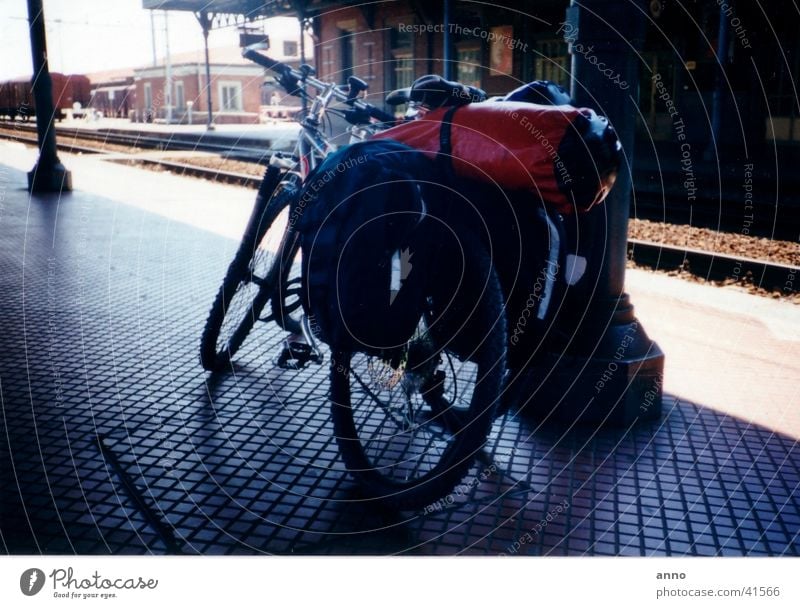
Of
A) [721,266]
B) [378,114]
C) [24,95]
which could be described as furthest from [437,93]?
[24,95]

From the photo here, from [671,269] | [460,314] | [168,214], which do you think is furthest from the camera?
[168,214]

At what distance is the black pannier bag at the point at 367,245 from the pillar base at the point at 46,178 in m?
8.47

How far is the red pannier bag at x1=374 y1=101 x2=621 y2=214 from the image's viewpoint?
2.04 m

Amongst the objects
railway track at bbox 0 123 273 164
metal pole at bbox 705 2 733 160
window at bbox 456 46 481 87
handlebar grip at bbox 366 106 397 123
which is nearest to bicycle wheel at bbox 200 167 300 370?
handlebar grip at bbox 366 106 397 123

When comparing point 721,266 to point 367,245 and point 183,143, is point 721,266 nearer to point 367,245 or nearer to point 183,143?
point 367,245

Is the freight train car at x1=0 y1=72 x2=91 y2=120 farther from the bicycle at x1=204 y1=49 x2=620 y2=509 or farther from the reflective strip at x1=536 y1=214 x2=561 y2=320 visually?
the reflective strip at x1=536 y1=214 x2=561 y2=320

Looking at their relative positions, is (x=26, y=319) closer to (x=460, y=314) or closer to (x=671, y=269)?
(x=460, y=314)

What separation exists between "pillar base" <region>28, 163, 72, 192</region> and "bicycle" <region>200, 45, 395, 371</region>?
23.4 feet

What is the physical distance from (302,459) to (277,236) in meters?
1.09

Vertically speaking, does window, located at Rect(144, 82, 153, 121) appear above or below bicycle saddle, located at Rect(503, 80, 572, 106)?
above
